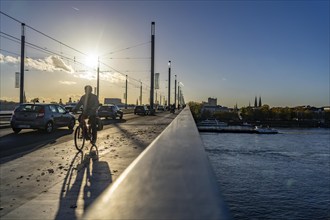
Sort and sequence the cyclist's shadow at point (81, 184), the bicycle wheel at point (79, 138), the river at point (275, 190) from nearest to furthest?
the cyclist's shadow at point (81, 184), the bicycle wheel at point (79, 138), the river at point (275, 190)

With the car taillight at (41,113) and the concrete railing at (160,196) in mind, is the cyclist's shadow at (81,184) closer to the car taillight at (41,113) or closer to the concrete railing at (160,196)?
the concrete railing at (160,196)

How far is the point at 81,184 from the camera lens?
6277 mm

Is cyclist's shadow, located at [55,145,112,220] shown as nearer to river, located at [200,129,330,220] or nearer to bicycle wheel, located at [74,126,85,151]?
bicycle wheel, located at [74,126,85,151]

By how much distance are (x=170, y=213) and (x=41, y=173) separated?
276 inches

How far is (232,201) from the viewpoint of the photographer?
20.5 m

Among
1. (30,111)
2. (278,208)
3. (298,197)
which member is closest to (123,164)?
(30,111)

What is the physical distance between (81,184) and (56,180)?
2.15 feet

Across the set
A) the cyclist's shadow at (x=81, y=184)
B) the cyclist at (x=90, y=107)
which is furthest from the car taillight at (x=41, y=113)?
the cyclist's shadow at (x=81, y=184)

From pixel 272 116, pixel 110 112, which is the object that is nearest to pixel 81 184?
pixel 110 112

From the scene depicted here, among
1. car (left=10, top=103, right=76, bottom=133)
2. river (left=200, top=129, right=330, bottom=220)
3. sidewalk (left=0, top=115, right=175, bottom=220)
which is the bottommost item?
river (left=200, top=129, right=330, bottom=220)

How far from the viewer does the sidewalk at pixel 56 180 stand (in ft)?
15.5

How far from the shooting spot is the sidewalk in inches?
186

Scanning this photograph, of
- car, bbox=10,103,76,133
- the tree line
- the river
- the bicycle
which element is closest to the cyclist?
the bicycle

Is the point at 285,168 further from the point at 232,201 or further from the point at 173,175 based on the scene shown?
the point at 173,175
